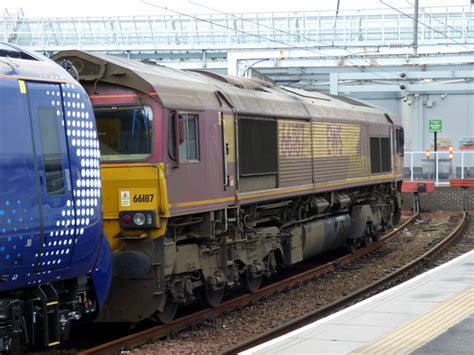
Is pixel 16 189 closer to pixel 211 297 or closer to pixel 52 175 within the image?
pixel 52 175

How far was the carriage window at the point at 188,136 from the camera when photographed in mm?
10766

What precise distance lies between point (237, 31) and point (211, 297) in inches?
976

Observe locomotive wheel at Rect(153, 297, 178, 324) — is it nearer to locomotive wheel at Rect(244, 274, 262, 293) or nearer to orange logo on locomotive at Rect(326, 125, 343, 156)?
locomotive wheel at Rect(244, 274, 262, 293)

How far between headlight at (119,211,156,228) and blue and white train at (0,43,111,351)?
1.37 m

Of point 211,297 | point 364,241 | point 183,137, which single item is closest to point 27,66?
point 183,137

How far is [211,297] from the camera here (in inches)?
485

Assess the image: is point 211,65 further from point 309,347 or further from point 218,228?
point 309,347

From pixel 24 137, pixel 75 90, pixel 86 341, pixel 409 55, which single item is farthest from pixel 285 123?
pixel 409 55

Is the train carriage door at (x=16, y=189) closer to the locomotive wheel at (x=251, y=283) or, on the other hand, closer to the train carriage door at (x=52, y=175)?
the train carriage door at (x=52, y=175)

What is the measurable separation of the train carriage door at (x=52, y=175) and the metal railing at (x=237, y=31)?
27261 millimetres

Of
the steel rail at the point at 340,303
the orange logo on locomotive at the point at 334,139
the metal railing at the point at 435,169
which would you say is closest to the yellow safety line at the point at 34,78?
the steel rail at the point at 340,303

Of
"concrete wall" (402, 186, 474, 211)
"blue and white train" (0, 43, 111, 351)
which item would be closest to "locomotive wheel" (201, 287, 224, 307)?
"blue and white train" (0, 43, 111, 351)

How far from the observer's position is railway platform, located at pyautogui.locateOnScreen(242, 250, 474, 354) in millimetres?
8086

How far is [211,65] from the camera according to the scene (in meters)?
33.2
